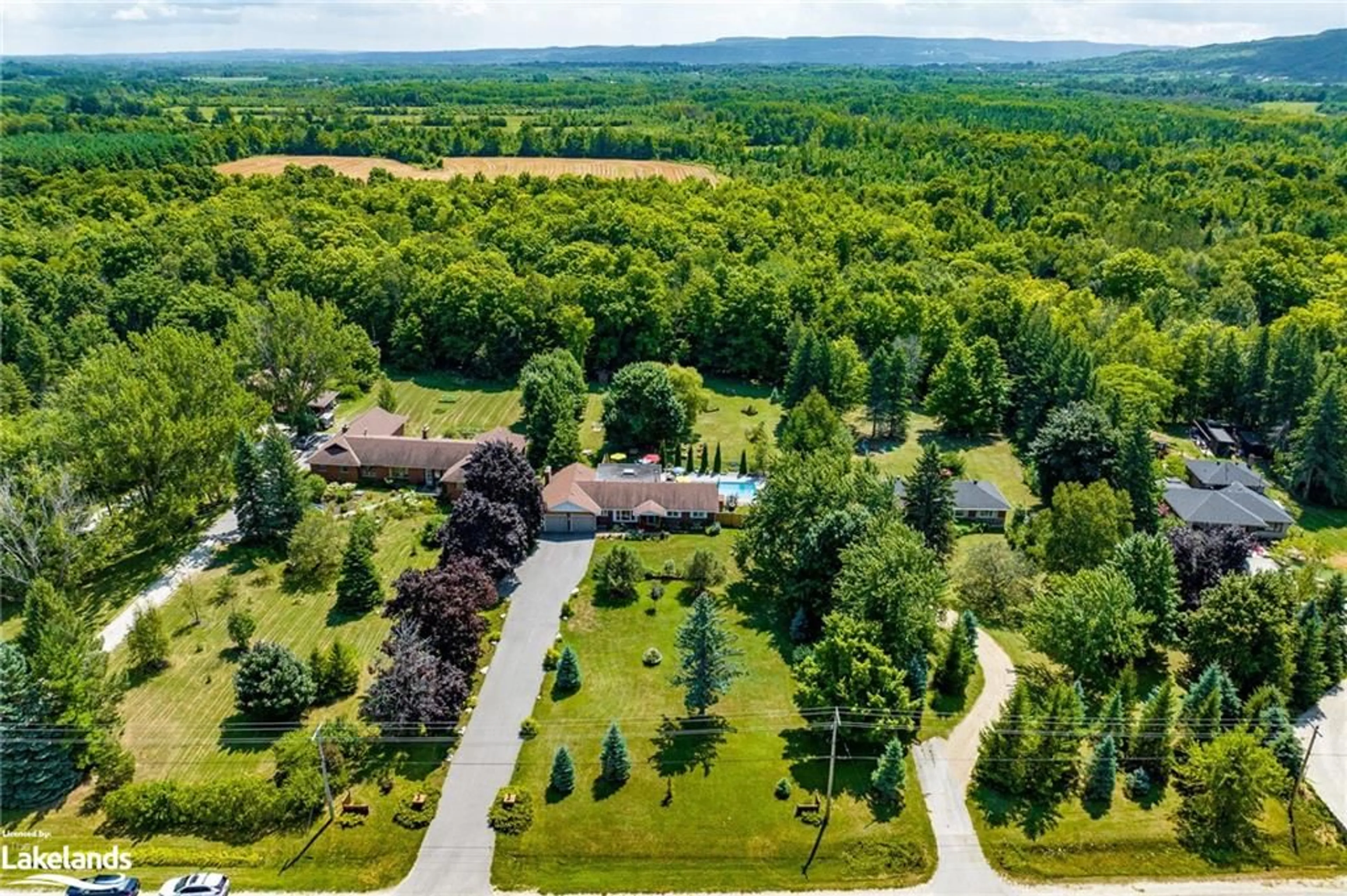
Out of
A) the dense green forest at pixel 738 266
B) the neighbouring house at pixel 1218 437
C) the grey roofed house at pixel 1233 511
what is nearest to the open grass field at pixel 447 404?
the dense green forest at pixel 738 266

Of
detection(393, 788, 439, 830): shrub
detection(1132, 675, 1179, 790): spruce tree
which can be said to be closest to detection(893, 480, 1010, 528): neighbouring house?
detection(1132, 675, 1179, 790): spruce tree

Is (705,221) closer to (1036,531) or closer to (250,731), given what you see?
(1036,531)

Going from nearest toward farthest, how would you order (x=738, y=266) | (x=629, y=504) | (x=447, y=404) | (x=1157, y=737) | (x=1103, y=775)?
(x=1103, y=775)
(x=1157, y=737)
(x=629, y=504)
(x=447, y=404)
(x=738, y=266)

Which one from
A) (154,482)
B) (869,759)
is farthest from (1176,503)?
(154,482)

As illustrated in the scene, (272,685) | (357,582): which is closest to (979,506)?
(357,582)

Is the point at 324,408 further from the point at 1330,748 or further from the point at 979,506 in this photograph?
the point at 1330,748

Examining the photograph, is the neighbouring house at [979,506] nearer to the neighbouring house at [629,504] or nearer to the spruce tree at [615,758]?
the neighbouring house at [629,504]

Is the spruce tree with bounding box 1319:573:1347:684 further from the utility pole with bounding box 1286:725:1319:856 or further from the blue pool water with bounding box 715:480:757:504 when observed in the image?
the blue pool water with bounding box 715:480:757:504
